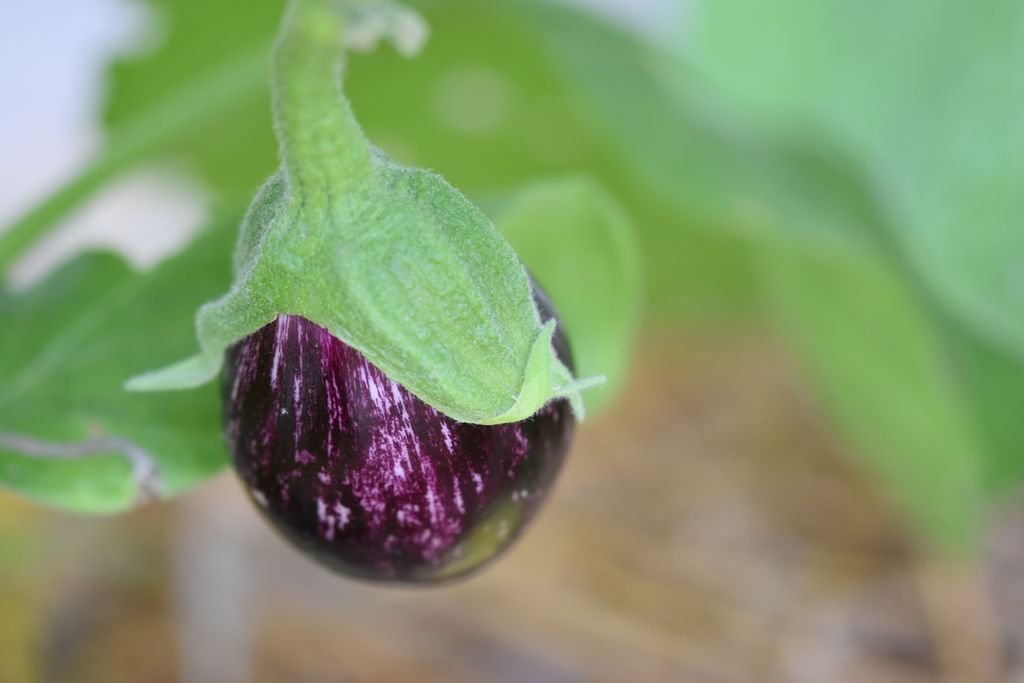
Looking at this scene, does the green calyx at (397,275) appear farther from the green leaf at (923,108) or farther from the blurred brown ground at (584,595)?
the blurred brown ground at (584,595)

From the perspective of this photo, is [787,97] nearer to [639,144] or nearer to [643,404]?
[643,404]

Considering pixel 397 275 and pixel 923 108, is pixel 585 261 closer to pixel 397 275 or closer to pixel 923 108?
pixel 397 275

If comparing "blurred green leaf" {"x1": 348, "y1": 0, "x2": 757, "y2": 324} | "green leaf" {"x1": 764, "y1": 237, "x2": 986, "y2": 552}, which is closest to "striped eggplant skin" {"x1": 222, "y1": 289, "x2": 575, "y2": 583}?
"green leaf" {"x1": 764, "y1": 237, "x2": 986, "y2": 552}

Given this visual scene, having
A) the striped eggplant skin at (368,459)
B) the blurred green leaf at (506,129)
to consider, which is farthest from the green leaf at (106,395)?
the blurred green leaf at (506,129)

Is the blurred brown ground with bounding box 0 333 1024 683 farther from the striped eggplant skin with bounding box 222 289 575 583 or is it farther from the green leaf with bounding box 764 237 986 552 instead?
the striped eggplant skin with bounding box 222 289 575 583

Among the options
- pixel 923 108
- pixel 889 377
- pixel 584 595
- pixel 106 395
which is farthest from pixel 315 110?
pixel 584 595
